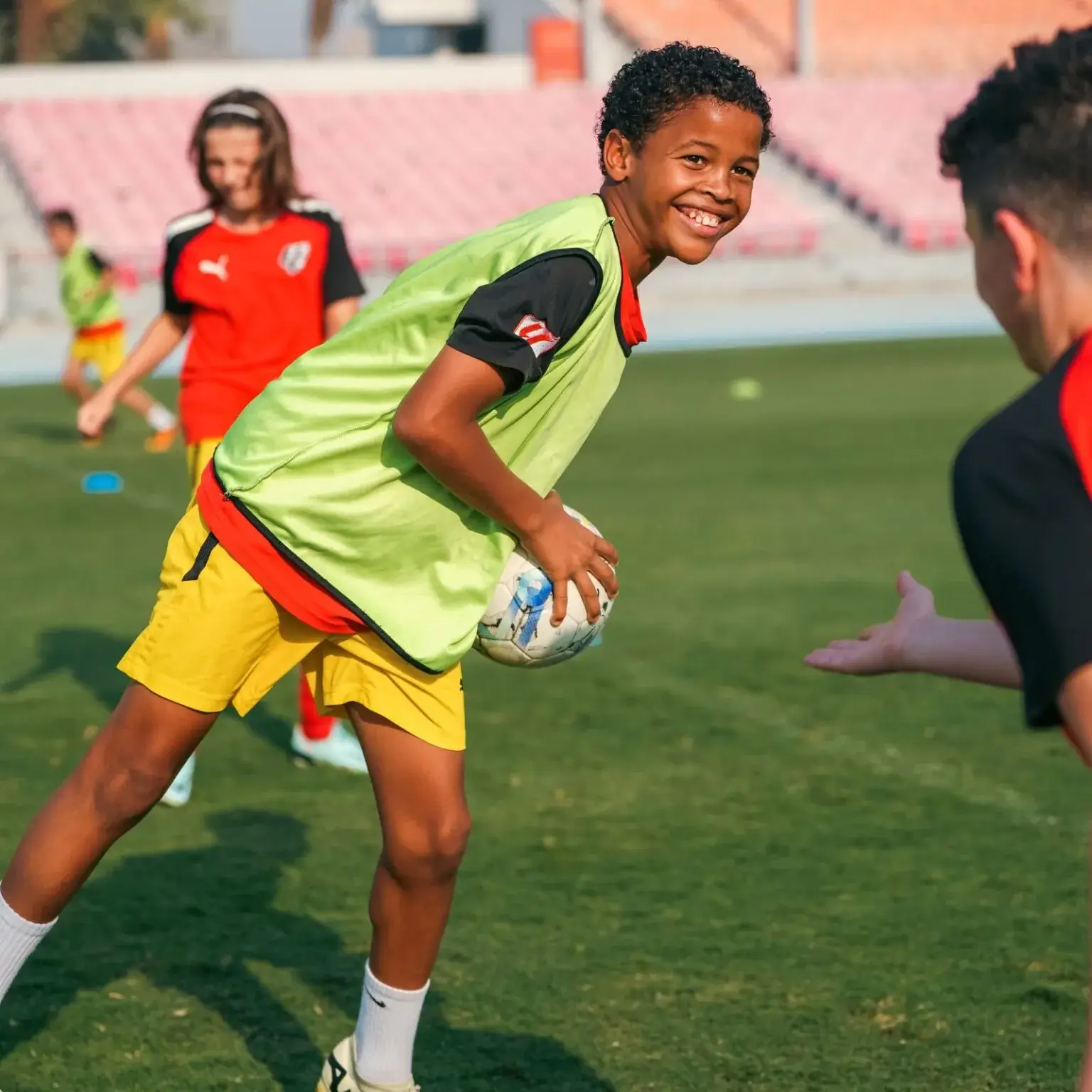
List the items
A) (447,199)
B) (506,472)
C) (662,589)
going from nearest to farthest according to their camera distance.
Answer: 1. (506,472)
2. (662,589)
3. (447,199)

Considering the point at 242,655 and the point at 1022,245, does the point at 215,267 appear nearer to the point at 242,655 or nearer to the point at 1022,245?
the point at 242,655

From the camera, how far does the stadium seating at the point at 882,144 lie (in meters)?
35.2

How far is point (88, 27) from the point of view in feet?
175

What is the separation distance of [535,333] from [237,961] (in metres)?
2.07

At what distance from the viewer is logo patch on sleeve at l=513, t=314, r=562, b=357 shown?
10.1 feet

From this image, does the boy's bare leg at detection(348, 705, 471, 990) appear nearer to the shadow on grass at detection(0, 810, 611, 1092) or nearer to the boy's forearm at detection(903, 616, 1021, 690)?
the shadow on grass at detection(0, 810, 611, 1092)

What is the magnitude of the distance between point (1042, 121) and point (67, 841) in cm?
226

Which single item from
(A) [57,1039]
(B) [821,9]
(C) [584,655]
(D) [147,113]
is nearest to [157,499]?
(C) [584,655]

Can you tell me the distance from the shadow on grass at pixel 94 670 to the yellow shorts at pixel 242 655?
9.67ft

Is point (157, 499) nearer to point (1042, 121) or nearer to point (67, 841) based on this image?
point (67, 841)

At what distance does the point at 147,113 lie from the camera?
36438 millimetres

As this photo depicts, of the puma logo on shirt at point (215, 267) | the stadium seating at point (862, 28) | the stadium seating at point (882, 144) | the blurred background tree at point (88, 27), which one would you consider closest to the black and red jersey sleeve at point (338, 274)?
the puma logo on shirt at point (215, 267)

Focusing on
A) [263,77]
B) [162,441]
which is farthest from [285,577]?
[263,77]

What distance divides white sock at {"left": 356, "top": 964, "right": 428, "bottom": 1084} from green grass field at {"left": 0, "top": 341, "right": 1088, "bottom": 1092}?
0.26 m
